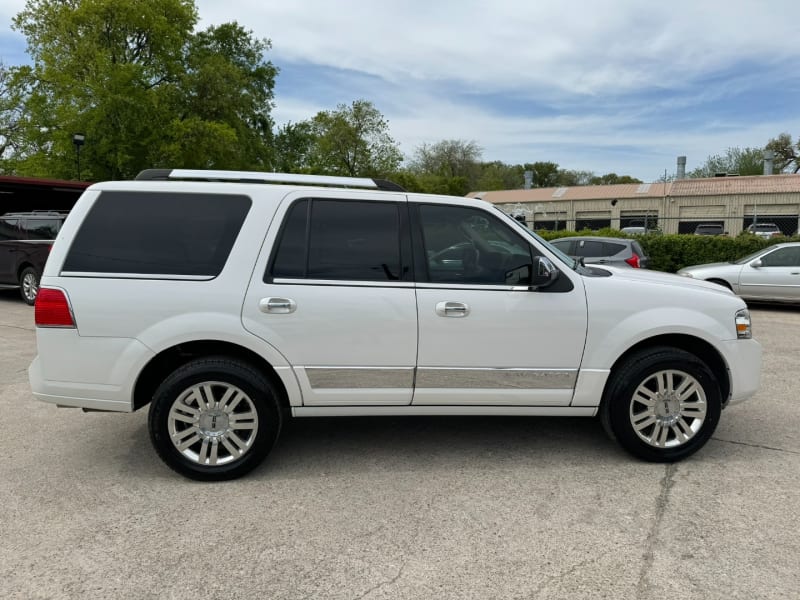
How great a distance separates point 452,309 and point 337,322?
2.39 ft

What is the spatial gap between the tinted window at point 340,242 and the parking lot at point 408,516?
1.32 metres

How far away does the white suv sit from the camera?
359 centimetres

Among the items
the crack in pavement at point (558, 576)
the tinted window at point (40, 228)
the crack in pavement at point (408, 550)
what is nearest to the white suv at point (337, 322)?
the crack in pavement at point (408, 550)

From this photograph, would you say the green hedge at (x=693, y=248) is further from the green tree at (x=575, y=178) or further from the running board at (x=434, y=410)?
the green tree at (x=575, y=178)

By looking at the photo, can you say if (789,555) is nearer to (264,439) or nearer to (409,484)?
(409,484)

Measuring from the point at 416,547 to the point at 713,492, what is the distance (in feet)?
6.32

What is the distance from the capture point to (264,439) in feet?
12.1

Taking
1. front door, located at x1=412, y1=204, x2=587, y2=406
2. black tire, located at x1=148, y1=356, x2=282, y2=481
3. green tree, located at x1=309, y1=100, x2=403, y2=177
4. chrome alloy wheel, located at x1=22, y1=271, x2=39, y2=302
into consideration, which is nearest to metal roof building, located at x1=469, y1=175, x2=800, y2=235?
green tree, located at x1=309, y1=100, x2=403, y2=177

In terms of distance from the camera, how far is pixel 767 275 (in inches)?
453

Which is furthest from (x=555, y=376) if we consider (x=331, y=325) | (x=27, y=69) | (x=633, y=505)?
(x=27, y=69)

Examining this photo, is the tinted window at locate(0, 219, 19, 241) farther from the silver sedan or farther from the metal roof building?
the metal roof building

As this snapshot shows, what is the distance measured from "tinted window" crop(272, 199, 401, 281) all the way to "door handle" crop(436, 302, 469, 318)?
13.1 inches

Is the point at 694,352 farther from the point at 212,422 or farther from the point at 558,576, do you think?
the point at 212,422

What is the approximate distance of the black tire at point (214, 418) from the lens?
3.61 meters
